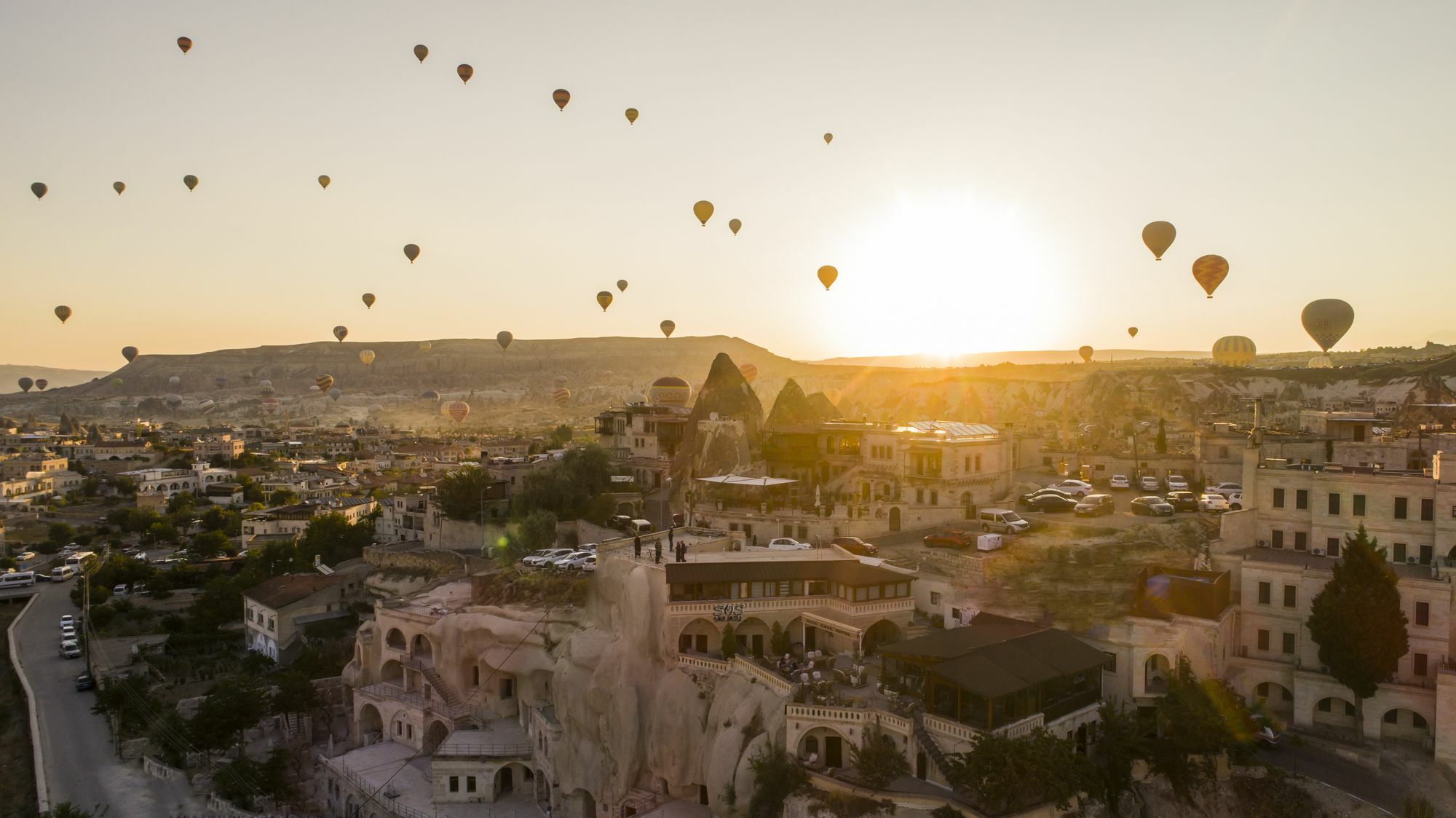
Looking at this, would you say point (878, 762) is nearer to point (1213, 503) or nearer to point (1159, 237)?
point (1213, 503)

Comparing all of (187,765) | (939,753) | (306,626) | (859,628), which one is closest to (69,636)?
(306,626)

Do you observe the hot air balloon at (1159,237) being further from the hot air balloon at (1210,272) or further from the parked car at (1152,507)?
the parked car at (1152,507)

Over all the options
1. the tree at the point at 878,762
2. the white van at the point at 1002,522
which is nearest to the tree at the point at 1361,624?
the white van at the point at 1002,522

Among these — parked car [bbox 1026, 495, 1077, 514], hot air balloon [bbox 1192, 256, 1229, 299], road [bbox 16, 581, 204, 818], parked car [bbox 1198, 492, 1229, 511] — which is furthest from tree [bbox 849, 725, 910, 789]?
hot air balloon [bbox 1192, 256, 1229, 299]

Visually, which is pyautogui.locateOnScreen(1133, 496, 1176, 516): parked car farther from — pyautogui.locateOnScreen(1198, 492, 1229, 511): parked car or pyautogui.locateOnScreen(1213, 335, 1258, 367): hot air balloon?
pyautogui.locateOnScreen(1213, 335, 1258, 367): hot air balloon

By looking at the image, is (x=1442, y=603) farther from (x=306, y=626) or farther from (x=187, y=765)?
(x=306, y=626)

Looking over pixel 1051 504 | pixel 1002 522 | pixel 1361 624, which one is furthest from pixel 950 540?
pixel 1361 624
